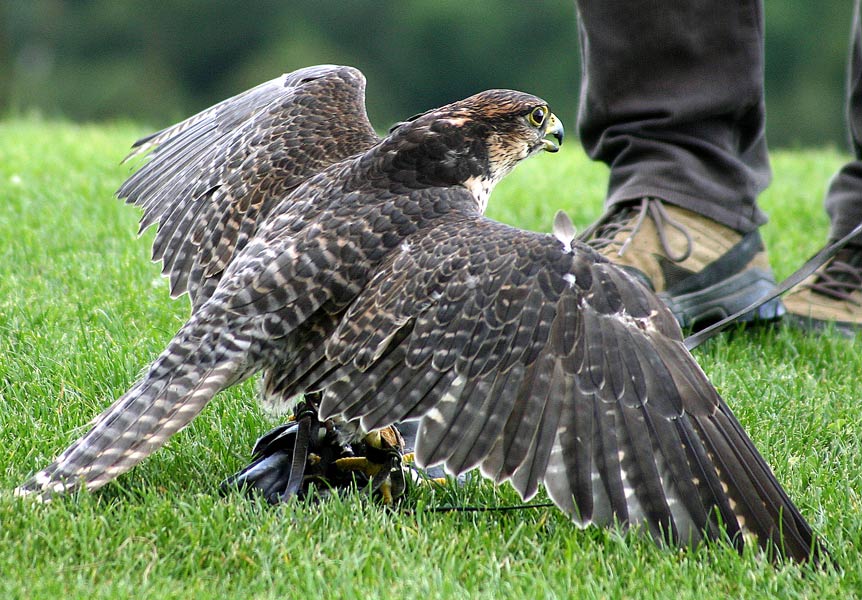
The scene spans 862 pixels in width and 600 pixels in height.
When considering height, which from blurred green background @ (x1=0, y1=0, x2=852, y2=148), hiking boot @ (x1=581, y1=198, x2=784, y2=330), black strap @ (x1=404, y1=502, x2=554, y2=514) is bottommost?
blurred green background @ (x1=0, y1=0, x2=852, y2=148)

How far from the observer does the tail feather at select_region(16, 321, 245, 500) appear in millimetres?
3012

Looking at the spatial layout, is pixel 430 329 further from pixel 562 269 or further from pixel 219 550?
pixel 219 550

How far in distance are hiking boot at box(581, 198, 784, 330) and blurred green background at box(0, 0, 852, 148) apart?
24.3 m

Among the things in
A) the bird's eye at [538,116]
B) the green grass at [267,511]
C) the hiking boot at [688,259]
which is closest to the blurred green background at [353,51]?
the hiking boot at [688,259]

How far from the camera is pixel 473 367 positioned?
119 inches

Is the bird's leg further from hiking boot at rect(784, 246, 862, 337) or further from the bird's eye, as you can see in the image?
hiking boot at rect(784, 246, 862, 337)

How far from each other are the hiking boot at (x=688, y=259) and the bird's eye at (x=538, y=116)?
99cm

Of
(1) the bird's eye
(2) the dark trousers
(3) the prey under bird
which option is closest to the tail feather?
(3) the prey under bird

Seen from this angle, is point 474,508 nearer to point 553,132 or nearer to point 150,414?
point 150,414

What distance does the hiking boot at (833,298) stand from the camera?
16.4 feet

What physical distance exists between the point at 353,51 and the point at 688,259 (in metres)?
31.8

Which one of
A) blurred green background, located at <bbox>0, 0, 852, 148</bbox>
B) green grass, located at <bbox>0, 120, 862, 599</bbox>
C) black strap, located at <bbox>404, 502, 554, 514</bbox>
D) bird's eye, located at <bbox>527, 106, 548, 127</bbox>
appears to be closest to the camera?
green grass, located at <bbox>0, 120, 862, 599</bbox>

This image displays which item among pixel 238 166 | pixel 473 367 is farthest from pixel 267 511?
pixel 238 166

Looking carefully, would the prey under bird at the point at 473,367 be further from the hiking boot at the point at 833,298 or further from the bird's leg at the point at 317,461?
the hiking boot at the point at 833,298
